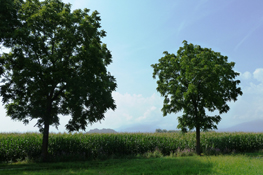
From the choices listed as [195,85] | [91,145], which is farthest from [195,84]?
[91,145]

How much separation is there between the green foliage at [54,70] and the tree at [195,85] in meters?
8.99

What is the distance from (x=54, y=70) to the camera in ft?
68.5

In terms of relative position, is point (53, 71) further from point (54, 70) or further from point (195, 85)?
point (195, 85)

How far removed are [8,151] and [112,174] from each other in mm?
16593

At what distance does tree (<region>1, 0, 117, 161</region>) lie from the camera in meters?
20.6

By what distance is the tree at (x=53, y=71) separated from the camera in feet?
67.5

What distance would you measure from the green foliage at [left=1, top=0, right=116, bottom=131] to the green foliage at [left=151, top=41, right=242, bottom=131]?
9023 mm

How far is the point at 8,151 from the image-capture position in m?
24.3

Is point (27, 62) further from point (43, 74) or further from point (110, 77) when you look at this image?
point (110, 77)

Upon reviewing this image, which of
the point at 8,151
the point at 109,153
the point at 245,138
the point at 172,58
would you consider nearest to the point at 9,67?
the point at 8,151

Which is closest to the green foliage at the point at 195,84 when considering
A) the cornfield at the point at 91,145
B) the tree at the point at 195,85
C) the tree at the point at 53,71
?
the tree at the point at 195,85

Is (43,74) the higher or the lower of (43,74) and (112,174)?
Answer: the higher

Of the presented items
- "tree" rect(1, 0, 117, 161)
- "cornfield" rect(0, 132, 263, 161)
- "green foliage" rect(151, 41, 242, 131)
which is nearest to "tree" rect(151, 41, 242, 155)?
"green foliage" rect(151, 41, 242, 131)

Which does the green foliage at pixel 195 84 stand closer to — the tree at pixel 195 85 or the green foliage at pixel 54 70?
the tree at pixel 195 85
